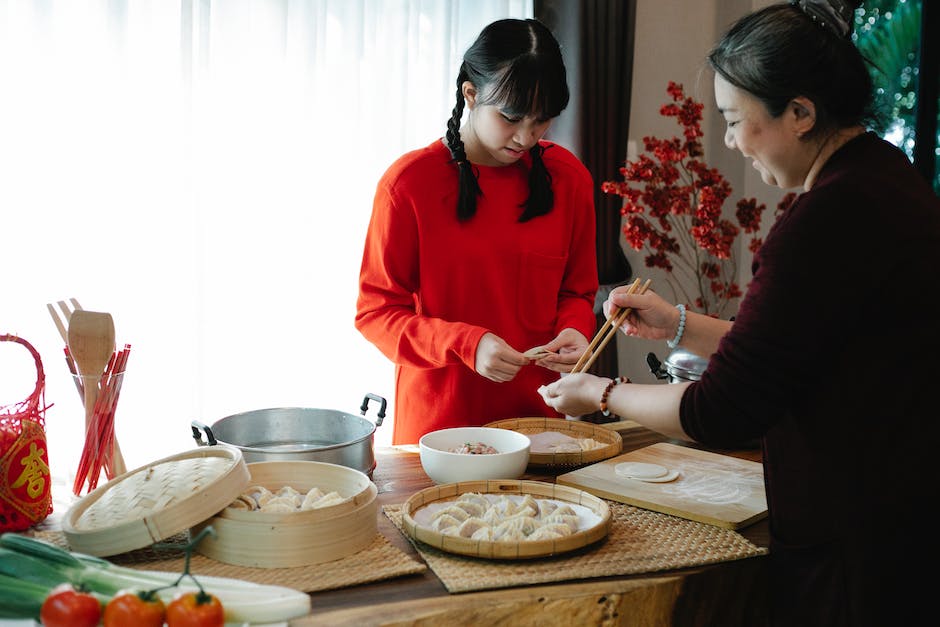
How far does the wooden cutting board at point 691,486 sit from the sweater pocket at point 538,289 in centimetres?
51

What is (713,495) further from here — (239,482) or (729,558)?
(239,482)

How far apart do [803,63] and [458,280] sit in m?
1.12

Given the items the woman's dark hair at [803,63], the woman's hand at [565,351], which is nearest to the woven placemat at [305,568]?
the woman's hand at [565,351]

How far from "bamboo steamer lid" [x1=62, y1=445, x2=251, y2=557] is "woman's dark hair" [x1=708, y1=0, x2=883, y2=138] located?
1.04 m

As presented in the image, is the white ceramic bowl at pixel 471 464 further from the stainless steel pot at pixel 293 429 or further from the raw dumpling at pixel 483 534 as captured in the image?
the raw dumpling at pixel 483 534

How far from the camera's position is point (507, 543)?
140 cm

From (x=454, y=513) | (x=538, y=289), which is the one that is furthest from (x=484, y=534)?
(x=538, y=289)

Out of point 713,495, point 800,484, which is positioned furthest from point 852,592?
point 713,495

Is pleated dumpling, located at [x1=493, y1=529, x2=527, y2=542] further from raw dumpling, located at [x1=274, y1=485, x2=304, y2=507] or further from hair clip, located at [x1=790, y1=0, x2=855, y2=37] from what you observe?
hair clip, located at [x1=790, y1=0, x2=855, y2=37]

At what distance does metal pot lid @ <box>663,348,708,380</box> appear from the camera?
2182mm

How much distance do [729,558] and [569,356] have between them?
729 mm

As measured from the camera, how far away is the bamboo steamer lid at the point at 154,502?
4.40 feet

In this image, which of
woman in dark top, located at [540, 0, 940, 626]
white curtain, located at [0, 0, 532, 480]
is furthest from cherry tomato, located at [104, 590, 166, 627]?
white curtain, located at [0, 0, 532, 480]

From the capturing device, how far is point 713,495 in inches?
69.0
